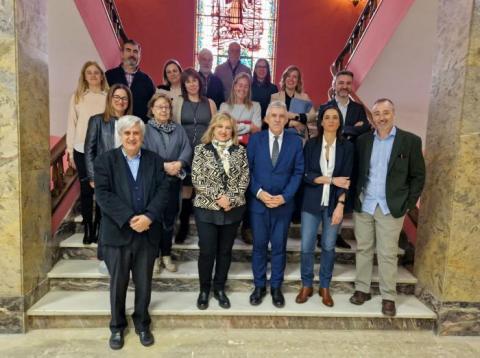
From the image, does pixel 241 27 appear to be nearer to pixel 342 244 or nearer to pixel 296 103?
pixel 296 103

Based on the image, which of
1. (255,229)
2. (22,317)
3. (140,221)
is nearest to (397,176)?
(255,229)

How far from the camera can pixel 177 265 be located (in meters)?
3.40

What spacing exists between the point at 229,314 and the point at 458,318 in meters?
1.74

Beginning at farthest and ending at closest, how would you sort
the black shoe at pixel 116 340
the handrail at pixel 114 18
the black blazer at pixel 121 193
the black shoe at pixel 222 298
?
1. the handrail at pixel 114 18
2. the black shoe at pixel 222 298
3. the black shoe at pixel 116 340
4. the black blazer at pixel 121 193

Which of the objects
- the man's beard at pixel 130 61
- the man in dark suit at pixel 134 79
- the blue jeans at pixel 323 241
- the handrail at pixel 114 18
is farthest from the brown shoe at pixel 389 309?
the handrail at pixel 114 18

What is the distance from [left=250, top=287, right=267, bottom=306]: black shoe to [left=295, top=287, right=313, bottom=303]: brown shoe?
27 cm

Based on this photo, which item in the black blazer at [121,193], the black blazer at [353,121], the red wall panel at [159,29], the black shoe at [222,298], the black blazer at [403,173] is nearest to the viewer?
the black blazer at [121,193]

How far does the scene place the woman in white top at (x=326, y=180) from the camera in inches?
115

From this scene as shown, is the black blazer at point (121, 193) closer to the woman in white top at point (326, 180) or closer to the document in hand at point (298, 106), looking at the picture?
the woman in white top at point (326, 180)

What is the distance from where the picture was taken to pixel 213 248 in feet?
9.41

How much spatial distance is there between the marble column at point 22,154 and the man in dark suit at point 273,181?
62.2 inches

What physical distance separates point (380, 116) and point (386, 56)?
2.83 meters

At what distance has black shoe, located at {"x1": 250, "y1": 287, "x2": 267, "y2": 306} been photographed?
9.98ft

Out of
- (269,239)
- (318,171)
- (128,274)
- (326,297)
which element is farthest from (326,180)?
(128,274)
